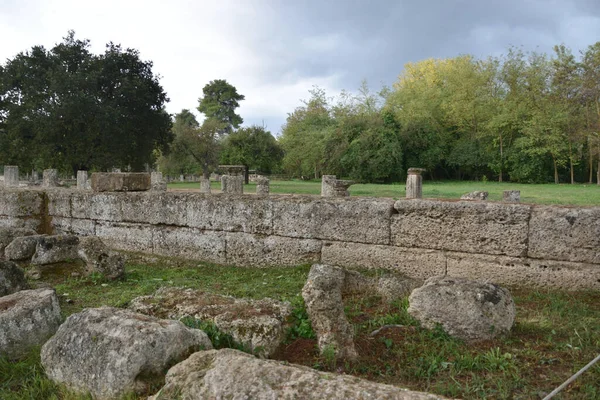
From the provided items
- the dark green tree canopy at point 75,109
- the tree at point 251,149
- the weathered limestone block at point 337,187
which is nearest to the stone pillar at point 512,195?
the weathered limestone block at point 337,187

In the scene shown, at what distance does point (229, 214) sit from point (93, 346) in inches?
155

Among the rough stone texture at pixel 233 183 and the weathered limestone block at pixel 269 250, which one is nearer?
the weathered limestone block at pixel 269 250

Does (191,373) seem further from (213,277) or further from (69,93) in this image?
(69,93)

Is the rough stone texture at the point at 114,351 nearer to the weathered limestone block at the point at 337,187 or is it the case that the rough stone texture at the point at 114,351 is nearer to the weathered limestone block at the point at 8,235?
the weathered limestone block at the point at 8,235

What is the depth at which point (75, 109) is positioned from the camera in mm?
28219

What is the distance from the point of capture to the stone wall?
479 centimetres

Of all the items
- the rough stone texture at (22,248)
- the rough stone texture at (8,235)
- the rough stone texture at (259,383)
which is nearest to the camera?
the rough stone texture at (259,383)

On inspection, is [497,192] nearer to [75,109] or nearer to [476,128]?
[476,128]

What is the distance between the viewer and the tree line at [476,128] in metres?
32.7

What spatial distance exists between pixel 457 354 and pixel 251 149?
1524 inches

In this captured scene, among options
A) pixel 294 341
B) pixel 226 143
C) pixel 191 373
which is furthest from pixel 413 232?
pixel 226 143

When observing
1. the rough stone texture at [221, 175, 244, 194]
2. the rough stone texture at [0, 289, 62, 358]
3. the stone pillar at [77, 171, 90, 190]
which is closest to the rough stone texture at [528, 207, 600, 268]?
the rough stone texture at [0, 289, 62, 358]

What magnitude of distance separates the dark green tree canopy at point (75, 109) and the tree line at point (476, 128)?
14470 millimetres

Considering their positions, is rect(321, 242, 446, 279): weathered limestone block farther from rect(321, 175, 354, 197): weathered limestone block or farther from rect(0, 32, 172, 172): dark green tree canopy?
rect(0, 32, 172, 172): dark green tree canopy
